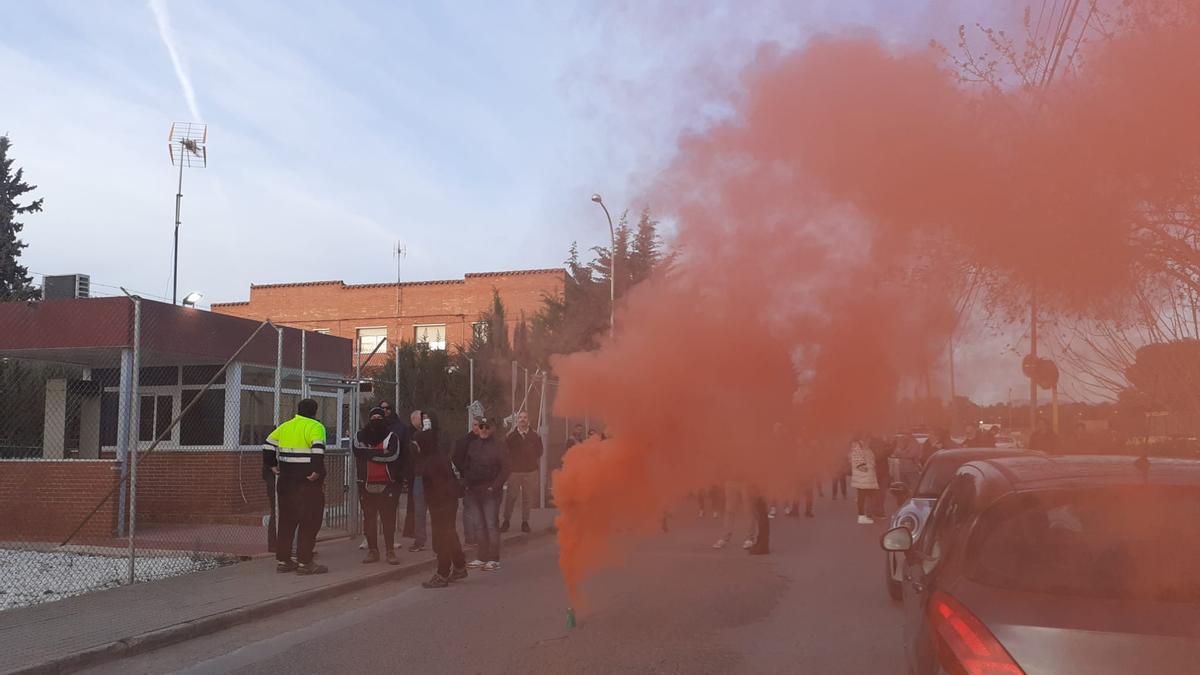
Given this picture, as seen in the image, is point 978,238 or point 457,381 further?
point 457,381

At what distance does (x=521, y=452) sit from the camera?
1461cm

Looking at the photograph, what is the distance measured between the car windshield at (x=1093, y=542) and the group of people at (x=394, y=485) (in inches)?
287

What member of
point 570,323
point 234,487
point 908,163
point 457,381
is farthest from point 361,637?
point 457,381

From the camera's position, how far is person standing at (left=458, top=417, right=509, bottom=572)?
1116cm

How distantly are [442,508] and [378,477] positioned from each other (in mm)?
1561

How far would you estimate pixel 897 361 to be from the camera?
26.6 ft

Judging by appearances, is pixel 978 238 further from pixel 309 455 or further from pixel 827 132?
pixel 309 455

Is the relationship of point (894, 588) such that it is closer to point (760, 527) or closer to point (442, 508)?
point (760, 527)

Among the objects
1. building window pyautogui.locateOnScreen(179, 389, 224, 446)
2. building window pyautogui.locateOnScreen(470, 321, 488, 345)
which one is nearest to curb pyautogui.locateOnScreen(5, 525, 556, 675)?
building window pyautogui.locateOnScreen(179, 389, 224, 446)

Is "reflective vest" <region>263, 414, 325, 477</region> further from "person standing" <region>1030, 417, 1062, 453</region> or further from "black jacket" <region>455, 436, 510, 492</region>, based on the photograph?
"person standing" <region>1030, 417, 1062, 453</region>

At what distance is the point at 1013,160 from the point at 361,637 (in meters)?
5.98

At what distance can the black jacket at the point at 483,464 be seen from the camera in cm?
1114

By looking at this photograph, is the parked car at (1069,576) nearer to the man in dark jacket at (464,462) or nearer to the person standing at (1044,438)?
the person standing at (1044,438)

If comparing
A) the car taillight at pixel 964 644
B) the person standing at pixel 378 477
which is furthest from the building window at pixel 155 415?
the car taillight at pixel 964 644
